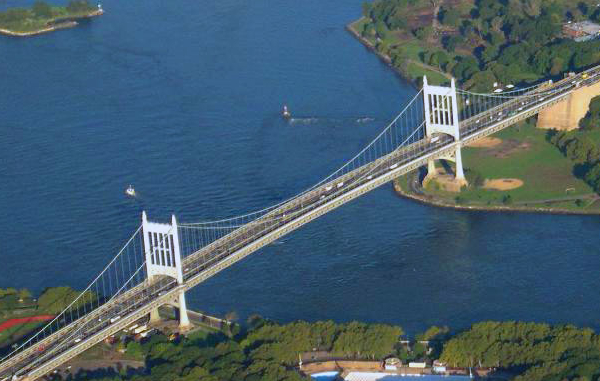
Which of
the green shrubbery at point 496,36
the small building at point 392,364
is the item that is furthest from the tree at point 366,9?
the small building at point 392,364

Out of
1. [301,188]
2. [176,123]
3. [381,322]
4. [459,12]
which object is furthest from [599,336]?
[459,12]

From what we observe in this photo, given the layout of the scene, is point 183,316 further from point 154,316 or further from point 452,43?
point 452,43

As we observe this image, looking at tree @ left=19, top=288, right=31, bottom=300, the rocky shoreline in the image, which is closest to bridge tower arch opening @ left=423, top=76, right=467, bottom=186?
tree @ left=19, top=288, right=31, bottom=300

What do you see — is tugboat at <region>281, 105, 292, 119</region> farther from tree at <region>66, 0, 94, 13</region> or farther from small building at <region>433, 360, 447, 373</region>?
small building at <region>433, 360, 447, 373</region>

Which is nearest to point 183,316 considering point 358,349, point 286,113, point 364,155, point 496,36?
point 358,349

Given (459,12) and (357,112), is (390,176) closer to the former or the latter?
(357,112)

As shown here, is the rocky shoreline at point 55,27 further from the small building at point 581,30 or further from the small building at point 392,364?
the small building at point 392,364
